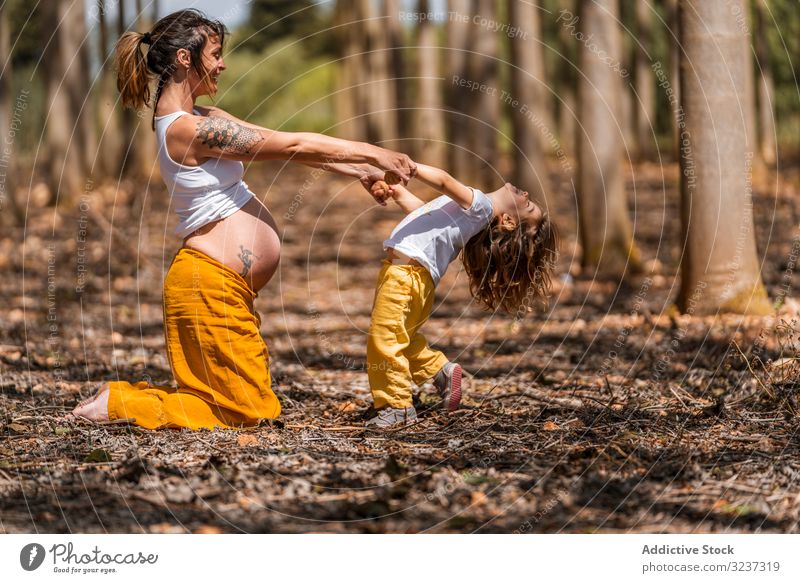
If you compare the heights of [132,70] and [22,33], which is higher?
[22,33]

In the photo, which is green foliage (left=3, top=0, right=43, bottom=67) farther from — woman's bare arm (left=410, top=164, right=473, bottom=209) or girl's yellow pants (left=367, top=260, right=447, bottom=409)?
woman's bare arm (left=410, top=164, right=473, bottom=209)

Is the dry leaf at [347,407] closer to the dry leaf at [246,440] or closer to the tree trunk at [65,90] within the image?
the dry leaf at [246,440]

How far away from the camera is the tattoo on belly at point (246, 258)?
16.9 feet

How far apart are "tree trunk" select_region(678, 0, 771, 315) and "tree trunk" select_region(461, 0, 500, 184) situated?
27.5 feet

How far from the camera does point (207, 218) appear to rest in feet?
16.7

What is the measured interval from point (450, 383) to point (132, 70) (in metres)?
2.13

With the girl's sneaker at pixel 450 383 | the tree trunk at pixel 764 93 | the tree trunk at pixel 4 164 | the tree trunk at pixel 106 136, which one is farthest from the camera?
the tree trunk at pixel 106 136

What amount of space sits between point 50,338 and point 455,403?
13.5 feet

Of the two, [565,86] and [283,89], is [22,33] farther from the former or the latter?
[565,86]

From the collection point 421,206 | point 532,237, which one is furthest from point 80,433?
point 532,237

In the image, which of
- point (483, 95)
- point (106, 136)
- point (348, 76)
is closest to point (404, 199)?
point (483, 95)

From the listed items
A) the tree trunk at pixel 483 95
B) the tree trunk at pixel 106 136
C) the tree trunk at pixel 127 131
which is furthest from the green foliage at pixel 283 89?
the tree trunk at pixel 483 95

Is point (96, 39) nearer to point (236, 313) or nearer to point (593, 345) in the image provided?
point (593, 345)

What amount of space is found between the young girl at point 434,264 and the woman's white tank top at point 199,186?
2.22 ft
